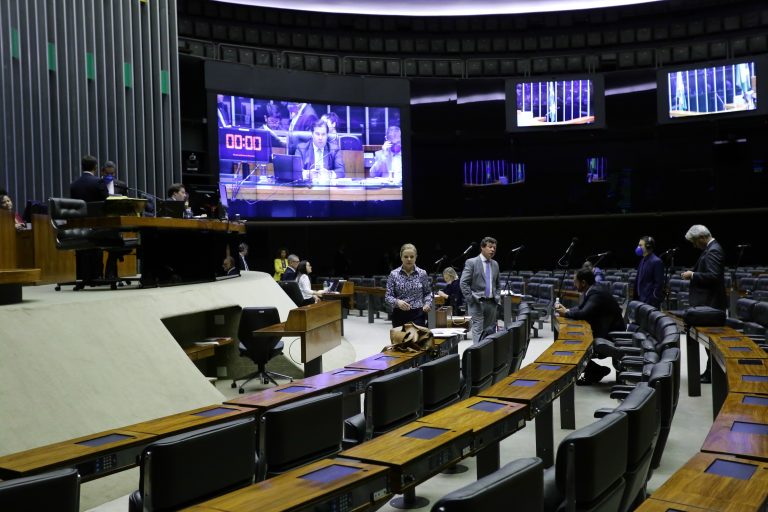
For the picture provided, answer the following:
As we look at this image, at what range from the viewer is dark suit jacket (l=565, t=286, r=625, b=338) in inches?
265

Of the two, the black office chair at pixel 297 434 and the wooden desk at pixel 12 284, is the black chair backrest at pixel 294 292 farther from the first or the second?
the black office chair at pixel 297 434

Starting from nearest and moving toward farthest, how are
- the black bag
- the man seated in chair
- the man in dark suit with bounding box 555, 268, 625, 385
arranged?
the black bag
the man in dark suit with bounding box 555, 268, 625, 385
the man seated in chair

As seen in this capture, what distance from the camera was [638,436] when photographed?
8.56ft

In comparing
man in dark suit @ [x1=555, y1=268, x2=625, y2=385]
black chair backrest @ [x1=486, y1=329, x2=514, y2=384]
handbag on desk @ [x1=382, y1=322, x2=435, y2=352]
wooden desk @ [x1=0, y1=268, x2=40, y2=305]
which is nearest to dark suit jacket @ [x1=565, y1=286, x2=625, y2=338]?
man in dark suit @ [x1=555, y1=268, x2=625, y2=385]

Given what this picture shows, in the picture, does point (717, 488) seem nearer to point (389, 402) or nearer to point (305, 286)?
point (389, 402)

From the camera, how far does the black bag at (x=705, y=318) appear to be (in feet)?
19.0

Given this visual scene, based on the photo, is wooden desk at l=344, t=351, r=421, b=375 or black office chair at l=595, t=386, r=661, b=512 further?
wooden desk at l=344, t=351, r=421, b=375

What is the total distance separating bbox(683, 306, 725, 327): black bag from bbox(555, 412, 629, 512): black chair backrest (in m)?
3.71

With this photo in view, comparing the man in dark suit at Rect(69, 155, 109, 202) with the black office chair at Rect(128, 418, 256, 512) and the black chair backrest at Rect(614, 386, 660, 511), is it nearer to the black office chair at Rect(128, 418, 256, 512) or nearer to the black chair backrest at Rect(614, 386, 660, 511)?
the black office chair at Rect(128, 418, 256, 512)

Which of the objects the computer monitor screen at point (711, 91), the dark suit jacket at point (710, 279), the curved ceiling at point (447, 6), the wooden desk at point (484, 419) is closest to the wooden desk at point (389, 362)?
the wooden desk at point (484, 419)

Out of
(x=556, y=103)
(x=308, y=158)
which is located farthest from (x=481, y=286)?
(x=556, y=103)

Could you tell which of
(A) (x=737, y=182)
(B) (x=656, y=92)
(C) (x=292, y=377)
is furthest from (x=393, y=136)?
(C) (x=292, y=377)

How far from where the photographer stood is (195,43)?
1744 centimetres

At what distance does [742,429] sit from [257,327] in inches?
192
